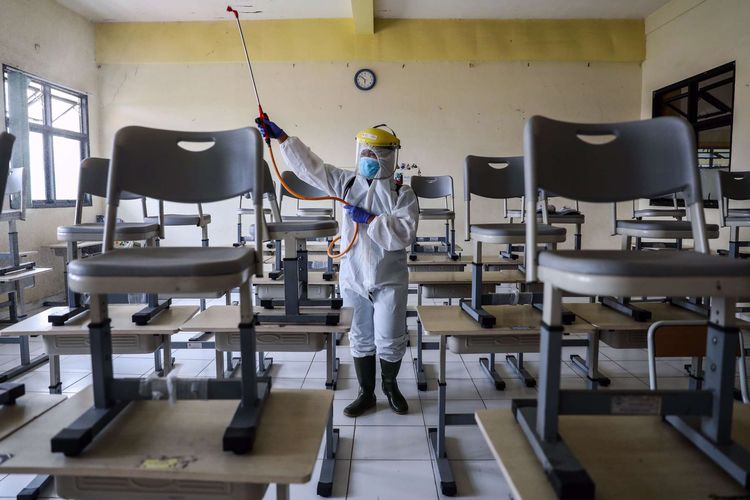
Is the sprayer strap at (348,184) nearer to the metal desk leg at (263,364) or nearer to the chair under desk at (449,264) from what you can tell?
the metal desk leg at (263,364)

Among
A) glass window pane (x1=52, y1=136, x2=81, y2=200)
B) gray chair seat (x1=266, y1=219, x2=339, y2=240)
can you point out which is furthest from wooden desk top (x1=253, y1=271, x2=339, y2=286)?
glass window pane (x1=52, y1=136, x2=81, y2=200)

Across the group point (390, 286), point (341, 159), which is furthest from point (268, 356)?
point (341, 159)

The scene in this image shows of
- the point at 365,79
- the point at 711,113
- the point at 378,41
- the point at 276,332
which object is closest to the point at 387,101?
the point at 365,79

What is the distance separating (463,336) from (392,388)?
22.6 inches

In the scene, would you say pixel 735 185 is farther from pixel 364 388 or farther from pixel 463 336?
pixel 364 388

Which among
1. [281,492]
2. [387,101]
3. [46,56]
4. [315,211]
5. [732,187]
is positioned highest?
[46,56]

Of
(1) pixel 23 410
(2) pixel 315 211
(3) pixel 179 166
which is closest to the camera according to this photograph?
(1) pixel 23 410

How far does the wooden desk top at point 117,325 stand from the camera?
6.56 ft

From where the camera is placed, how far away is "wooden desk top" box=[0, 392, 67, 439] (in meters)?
1.06

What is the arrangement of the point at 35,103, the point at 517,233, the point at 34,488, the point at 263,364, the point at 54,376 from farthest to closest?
the point at 35,103 < the point at 263,364 < the point at 54,376 < the point at 517,233 < the point at 34,488

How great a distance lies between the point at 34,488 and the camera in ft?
5.22

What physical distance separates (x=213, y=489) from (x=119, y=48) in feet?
20.7

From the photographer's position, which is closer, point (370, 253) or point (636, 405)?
point (636, 405)

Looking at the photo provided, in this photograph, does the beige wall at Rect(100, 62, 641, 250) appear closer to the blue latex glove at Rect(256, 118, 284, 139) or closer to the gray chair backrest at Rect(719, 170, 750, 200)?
the gray chair backrest at Rect(719, 170, 750, 200)
